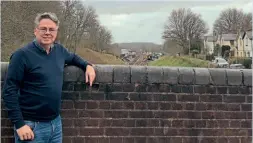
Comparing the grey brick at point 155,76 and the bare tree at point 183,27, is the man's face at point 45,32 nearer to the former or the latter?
the grey brick at point 155,76

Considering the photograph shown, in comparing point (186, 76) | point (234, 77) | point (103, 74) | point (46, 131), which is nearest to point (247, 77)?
point (234, 77)

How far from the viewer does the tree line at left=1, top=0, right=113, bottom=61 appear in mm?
24938

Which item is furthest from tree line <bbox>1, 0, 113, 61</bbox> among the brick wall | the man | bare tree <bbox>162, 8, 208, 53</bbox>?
bare tree <bbox>162, 8, 208, 53</bbox>

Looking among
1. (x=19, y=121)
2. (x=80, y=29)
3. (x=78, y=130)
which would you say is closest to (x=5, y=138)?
(x=78, y=130)

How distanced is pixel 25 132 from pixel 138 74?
1.74 meters

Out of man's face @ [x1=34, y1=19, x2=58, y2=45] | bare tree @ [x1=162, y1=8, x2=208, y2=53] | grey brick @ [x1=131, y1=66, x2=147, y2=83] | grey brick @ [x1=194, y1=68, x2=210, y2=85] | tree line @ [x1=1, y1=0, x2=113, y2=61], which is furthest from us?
bare tree @ [x1=162, y1=8, x2=208, y2=53]

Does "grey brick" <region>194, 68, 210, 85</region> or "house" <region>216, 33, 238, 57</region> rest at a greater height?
"house" <region>216, 33, 238, 57</region>

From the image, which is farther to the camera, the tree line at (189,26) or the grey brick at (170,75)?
A: the tree line at (189,26)

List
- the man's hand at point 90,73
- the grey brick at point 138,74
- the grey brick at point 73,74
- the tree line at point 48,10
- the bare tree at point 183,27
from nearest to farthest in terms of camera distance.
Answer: the man's hand at point 90,73
the grey brick at point 73,74
the grey brick at point 138,74
the tree line at point 48,10
the bare tree at point 183,27

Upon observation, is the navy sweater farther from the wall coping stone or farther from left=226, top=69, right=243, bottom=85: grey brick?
left=226, top=69, right=243, bottom=85: grey brick

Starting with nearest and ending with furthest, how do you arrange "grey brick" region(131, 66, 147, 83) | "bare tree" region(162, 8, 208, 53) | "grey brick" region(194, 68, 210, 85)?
1. "grey brick" region(131, 66, 147, 83)
2. "grey brick" region(194, 68, 210, 85)
3. "bare tree" region(162, 8, 208, 53)

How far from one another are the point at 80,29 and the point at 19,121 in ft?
118

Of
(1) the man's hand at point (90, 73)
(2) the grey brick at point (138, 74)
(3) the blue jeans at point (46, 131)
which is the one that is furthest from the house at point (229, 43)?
(3) the blue jeans at point (46, 131)

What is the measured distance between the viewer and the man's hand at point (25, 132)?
360 centimetres
